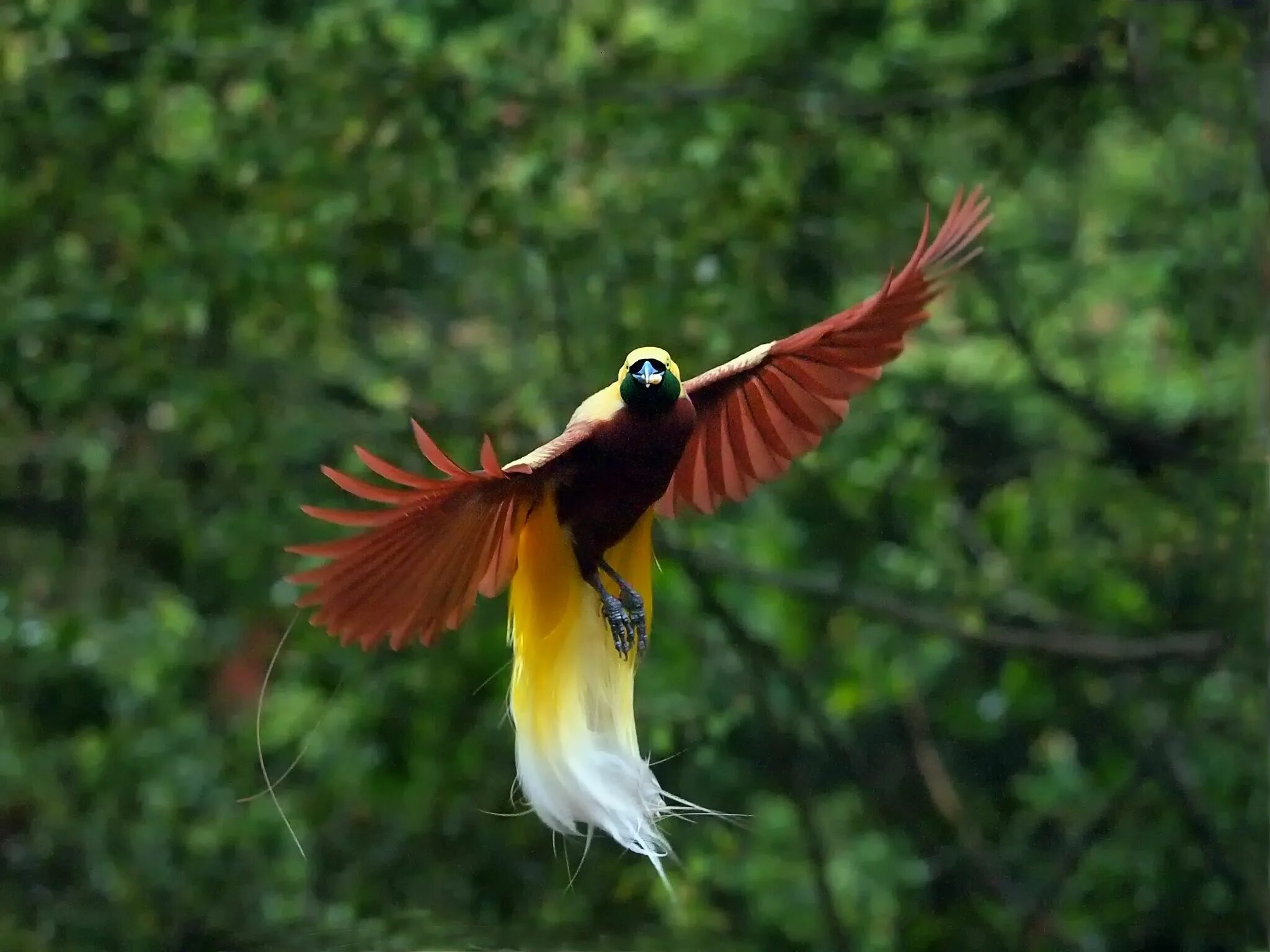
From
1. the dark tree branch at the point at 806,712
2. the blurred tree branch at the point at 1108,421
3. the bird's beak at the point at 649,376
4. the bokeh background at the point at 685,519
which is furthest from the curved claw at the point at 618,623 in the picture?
the blurred tree branch at the point at 1108,421

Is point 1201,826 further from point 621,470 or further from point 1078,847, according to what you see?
point 621,470

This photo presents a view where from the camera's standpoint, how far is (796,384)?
4.57ft

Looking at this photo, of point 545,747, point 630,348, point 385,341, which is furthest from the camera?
point 385,341

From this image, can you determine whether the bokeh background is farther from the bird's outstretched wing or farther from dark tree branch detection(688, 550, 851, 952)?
the bird's outstretched wing

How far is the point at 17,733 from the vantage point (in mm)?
3434

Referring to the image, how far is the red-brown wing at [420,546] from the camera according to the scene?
995 millimetres

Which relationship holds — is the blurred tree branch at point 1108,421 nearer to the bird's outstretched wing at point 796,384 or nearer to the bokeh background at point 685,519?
the bokeh background at point 685,519

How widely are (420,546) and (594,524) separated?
0.53 feet

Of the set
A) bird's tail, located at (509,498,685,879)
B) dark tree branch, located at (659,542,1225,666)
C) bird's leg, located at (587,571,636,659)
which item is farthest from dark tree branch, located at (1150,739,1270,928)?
bird's leg, located at (587,571,636,659)

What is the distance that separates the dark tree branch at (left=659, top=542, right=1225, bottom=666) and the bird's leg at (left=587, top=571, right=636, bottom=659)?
1980 millimetres

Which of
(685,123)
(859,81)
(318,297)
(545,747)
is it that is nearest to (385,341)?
(318,297)

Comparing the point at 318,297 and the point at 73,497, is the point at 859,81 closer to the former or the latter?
the point at 318,297

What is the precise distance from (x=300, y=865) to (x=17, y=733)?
→ 2.12 ft

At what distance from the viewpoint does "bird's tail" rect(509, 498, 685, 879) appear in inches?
48.8
